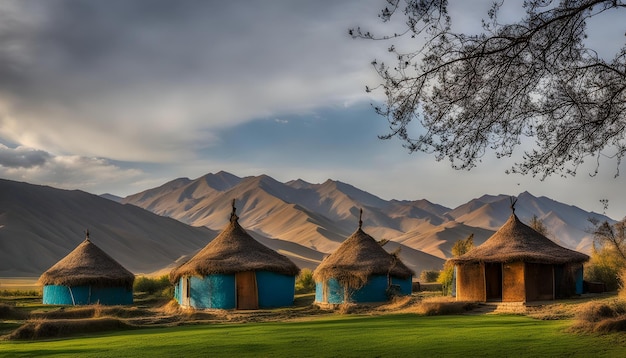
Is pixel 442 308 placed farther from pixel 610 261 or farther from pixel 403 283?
pixel 610 261

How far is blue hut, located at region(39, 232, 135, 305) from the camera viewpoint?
3638cm

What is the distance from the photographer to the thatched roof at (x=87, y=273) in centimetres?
3634

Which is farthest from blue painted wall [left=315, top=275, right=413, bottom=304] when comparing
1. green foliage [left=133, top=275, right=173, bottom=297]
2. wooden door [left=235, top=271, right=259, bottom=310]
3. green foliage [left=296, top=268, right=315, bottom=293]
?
green foliage [left=133, top=275, right=173, bottom=297]

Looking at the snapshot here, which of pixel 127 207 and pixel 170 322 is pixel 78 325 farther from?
pixel 127 207

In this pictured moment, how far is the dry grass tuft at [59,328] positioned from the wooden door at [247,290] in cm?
1025

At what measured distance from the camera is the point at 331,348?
13.1 meters

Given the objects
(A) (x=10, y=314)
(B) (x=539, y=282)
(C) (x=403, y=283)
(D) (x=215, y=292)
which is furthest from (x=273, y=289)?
(B) (x=539, y=282)

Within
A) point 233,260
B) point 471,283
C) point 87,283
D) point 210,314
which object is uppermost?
point 233,260

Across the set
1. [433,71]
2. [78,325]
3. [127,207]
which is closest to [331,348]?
[433,71]

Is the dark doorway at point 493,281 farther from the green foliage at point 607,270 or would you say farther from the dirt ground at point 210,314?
the green foliage at point 607,270

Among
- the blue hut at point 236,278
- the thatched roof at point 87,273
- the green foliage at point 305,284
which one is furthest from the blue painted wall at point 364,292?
the thatched roof at point 87,273

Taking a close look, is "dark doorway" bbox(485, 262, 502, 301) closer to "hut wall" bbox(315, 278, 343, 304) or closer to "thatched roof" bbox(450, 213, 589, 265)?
"thatched roof" bbox(450, 213, 589, 265)

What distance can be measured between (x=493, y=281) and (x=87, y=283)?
21.4 meters

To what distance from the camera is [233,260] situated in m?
31.7
